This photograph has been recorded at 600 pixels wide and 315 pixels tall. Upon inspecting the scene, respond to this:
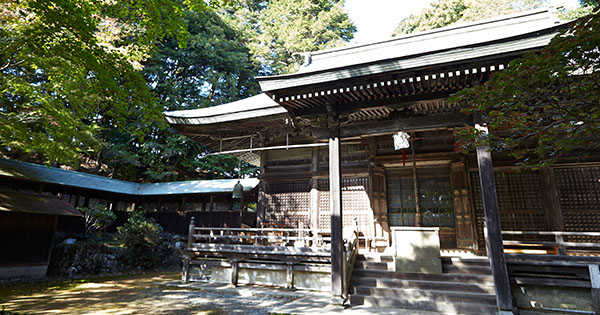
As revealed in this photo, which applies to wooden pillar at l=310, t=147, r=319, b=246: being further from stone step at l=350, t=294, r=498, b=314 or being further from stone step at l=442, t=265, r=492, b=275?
stone step at l=442, t=265, r=492, b=275

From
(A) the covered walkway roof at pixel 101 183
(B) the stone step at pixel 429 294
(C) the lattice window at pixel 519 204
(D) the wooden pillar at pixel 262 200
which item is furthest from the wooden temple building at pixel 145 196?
(C) the lattice window at pixel 519 204

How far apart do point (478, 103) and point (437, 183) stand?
6.38 metres

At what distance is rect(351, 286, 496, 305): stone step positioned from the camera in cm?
564

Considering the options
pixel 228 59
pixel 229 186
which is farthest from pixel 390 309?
pixel 228 59

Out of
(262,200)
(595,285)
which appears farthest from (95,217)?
(595,285)

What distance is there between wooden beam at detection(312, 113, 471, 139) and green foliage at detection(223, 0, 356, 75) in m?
20.8

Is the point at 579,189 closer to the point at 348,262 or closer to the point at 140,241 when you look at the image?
the point at 348,262

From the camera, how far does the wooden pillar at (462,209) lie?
877cm

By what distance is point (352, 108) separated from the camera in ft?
23.9

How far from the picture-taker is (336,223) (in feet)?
22.6

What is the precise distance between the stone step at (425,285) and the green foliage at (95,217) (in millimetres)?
13012

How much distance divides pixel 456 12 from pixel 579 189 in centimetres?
2352

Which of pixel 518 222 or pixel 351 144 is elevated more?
pixel 351 144

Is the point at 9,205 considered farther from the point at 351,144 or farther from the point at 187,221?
the point at 351,144
